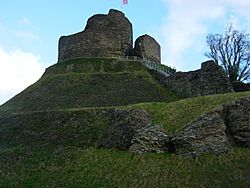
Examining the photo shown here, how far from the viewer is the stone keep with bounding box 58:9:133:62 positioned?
45.2 metres

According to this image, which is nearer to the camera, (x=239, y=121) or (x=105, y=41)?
(x=239, y=121)

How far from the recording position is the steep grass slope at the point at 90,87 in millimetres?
33906

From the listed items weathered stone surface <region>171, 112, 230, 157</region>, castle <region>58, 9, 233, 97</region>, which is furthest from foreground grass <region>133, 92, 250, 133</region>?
castle <region>58, 9, 233, 97</region>

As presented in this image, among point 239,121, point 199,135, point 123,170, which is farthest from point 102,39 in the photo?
point 123,170

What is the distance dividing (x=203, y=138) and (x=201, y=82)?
14.5 meters

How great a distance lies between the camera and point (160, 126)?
22.0 metres

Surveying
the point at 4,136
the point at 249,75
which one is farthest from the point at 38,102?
the point at 249,75

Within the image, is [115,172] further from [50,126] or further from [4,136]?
[4,136]

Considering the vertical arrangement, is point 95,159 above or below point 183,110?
below

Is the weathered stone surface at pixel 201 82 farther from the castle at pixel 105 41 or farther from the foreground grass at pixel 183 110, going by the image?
the castle at pixel 105 41

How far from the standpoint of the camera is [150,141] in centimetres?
2106

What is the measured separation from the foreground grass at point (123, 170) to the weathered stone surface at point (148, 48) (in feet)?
81.6

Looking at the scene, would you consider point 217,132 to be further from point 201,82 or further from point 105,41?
point 105,41

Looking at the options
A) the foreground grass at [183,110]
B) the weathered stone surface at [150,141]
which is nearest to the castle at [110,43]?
the foreground grass at [183,110]
